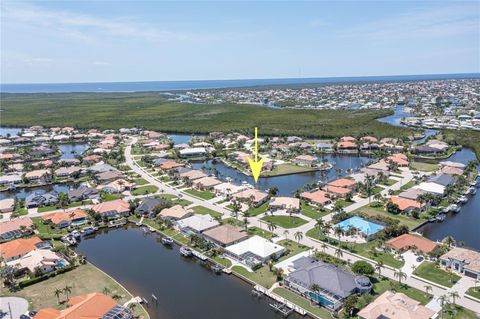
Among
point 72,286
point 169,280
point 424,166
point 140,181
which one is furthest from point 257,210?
point 424,166

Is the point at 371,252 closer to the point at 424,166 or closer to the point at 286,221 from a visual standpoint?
the point at 286,221

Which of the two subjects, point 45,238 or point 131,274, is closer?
point 131,274

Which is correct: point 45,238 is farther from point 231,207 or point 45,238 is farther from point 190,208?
point 231,207

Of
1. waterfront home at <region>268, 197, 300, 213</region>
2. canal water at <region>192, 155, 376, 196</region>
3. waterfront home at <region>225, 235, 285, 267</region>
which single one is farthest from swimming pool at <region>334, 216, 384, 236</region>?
canal water at <region>192, 155, 376, 196</region>

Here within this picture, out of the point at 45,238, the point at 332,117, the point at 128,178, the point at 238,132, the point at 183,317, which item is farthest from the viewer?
the point at 332,117

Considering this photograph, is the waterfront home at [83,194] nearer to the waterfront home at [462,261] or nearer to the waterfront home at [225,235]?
the waterfront home at [225,235]

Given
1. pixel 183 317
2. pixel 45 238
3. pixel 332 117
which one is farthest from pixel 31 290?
pixel 332 117
